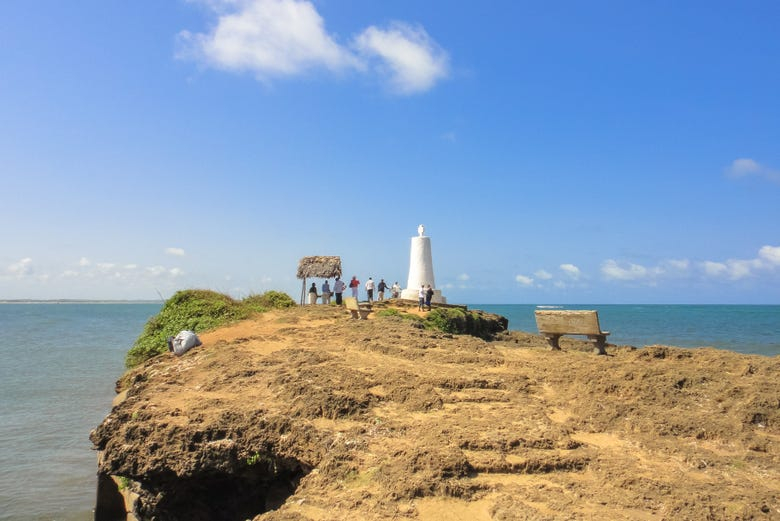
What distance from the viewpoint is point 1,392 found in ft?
61.5

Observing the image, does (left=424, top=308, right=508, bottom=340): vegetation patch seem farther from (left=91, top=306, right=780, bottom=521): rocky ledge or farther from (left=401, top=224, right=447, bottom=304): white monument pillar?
(left=91, top=306, right=780, bottom=521): rocky ledge

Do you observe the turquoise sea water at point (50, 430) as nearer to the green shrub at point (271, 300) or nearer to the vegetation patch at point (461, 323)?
the green shrub at point (271, 300)

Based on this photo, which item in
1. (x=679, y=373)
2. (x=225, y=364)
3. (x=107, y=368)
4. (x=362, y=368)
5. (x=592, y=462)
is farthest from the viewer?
(x=107, y=368)

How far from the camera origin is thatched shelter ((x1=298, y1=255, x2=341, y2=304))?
24.5 meters

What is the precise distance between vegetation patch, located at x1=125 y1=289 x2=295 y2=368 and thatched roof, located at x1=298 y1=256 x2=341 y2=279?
5815 millimetres

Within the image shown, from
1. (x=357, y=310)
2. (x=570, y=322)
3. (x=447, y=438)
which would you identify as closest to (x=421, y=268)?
(x=357, y=310)

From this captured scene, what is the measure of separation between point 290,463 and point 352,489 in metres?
1.30

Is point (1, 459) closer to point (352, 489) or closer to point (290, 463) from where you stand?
point (290, 463)

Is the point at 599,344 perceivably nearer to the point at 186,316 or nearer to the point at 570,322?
the point at 570,322

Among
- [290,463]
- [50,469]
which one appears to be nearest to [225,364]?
[290,463]

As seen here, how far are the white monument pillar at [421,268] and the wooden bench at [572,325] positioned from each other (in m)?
12.9

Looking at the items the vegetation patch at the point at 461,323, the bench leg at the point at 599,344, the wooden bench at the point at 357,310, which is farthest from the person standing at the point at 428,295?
the bench leg at the point at 599,344

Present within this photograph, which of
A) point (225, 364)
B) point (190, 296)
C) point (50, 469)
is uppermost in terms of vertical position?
point (190, 296)

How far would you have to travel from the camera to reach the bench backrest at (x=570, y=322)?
10.7 m
